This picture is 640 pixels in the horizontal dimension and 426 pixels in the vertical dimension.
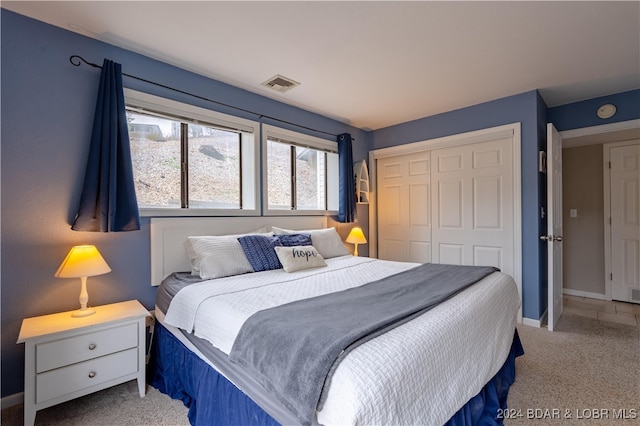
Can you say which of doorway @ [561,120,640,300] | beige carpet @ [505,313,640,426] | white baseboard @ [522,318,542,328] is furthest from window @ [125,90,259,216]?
doorway @ [561,120,640,300]

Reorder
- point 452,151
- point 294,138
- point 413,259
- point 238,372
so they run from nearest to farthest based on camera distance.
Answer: point 238,372, point 294,138, point 452,151, point 413,259

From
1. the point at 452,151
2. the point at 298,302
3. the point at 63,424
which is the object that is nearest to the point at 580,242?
the point at 452,151

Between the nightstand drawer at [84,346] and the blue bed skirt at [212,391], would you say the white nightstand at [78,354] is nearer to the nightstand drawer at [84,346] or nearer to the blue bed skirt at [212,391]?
the nightstand drawer at [84,346]

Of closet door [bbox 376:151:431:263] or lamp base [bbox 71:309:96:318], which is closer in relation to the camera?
lamp base [bbox 71:309:96:318]

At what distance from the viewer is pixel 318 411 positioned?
37.9 inches

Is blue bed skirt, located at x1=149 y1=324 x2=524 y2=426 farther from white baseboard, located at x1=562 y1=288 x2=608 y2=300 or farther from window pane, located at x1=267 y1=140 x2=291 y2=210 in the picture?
white baseboard, located at x1=562 y1=288 x2=608 y2=300

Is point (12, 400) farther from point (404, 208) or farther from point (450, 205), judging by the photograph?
point (450, 205)

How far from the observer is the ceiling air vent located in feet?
9.07

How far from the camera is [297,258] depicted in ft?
8.03

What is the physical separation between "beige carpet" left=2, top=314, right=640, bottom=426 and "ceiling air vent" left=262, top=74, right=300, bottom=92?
8.74 feet

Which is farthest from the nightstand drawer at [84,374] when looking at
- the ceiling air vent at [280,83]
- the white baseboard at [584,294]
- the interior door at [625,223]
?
the interior door at [625,223]

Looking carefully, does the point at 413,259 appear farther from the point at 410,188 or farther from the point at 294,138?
the point at 294,138

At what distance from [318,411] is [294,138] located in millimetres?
2958

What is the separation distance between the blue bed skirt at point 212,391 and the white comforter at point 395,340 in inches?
4.5
